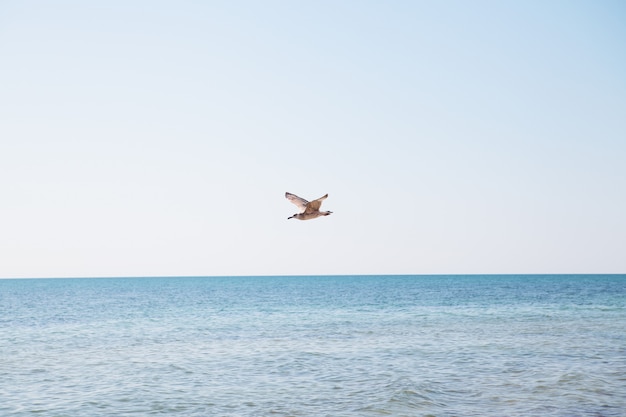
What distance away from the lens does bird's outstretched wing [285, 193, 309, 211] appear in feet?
35.9

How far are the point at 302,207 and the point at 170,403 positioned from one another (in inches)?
386

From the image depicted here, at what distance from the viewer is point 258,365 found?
23406mm

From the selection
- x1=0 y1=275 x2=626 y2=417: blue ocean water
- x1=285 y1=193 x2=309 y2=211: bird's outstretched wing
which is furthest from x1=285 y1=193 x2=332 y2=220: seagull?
x1=0 y1=275 x2=626 y2=417: blue ocean water

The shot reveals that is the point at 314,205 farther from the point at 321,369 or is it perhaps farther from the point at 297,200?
the point at 321,369

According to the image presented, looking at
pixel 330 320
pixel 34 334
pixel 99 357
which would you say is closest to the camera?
pixel 99 357

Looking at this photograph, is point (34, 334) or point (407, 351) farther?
point (34, 334)

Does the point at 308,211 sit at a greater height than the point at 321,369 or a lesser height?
greater

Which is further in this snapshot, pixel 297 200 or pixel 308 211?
pixel 297 200

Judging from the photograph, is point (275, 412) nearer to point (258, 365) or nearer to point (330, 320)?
point (258, 365)

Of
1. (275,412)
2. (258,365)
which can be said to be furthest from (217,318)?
(275,412)

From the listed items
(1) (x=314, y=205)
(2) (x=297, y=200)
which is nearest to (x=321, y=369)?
(2) (x=297, y=200)

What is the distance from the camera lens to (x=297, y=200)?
11.4 m

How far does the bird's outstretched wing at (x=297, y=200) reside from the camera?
10945mm

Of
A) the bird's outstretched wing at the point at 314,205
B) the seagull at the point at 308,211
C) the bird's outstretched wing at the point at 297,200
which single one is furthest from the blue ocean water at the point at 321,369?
the bird's outstretched wing at the point at 314,205
